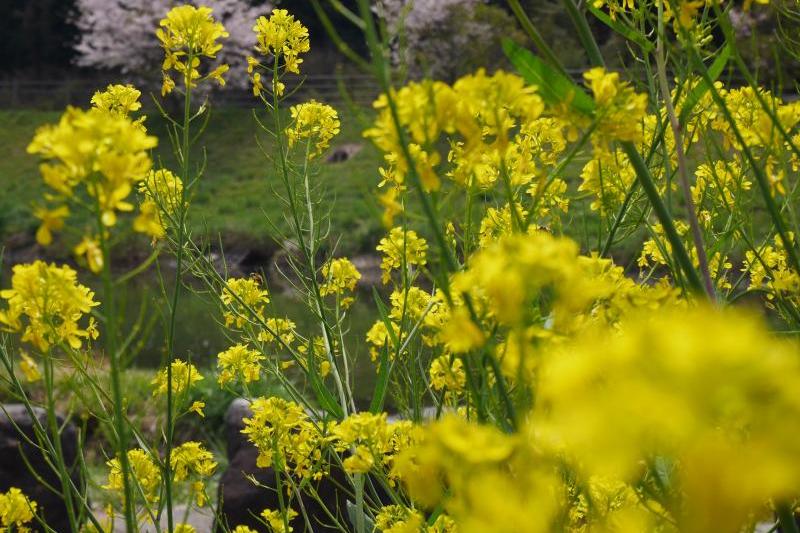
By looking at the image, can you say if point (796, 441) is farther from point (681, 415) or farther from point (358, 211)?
point (358, 211)

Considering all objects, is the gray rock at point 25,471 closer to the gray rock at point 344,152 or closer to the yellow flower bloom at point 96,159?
the yellow flower bloom at point 96,159

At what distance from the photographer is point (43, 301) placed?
1155mm

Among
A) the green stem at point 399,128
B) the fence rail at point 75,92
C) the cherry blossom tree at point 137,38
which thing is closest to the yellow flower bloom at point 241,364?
the green stem at point 399,128

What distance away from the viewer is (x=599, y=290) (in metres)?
0.67

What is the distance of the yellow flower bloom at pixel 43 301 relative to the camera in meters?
1.09

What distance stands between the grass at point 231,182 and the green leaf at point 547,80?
11.8 meters

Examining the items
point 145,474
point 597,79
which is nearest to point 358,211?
point 145,474

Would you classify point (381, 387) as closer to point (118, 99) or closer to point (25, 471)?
point (118, 99)

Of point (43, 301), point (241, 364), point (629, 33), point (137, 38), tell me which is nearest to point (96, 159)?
point (43, 301)

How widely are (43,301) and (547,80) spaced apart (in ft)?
2.38

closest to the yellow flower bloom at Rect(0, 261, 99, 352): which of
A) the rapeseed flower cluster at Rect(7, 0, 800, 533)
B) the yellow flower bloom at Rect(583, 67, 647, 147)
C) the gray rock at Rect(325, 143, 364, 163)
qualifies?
the rapeseed flower cluster at Rect(7, 0, 800, 533)

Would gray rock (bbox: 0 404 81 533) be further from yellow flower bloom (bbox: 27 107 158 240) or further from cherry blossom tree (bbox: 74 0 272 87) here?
cherry blossom tree (bbox: 74 0 272 87)

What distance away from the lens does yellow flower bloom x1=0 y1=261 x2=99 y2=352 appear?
1.09 meters

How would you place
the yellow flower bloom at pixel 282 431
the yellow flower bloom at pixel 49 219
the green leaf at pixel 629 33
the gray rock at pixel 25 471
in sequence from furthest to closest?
the gray rock at pixel 25 471
the yellow flower bloom at pixel 282 431
the green leaf at pixel 629 33
the yellow flower bloom at pixel 49 219
